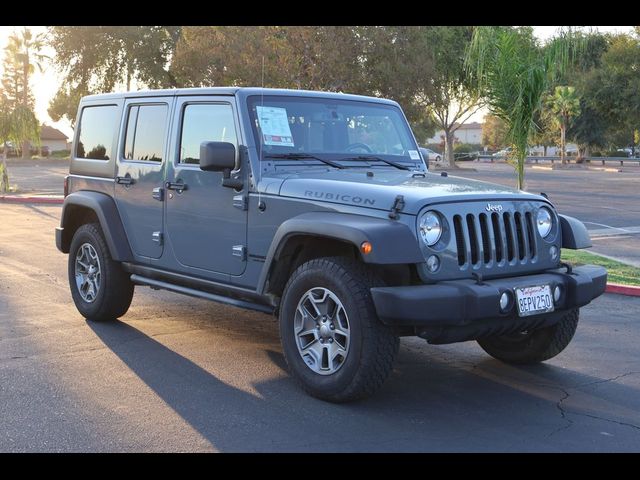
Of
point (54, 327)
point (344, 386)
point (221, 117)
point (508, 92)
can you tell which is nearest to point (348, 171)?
point (221, 117)

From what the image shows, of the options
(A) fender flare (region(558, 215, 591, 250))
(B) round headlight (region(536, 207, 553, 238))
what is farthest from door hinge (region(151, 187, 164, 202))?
(A) fender flare (region(558, 215, 591, 250))

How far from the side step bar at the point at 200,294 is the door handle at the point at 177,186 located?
2.57 ft

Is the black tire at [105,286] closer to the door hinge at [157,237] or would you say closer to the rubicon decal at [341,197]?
the door hinge at [157,237]

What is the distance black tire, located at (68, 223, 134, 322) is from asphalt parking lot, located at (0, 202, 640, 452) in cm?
13

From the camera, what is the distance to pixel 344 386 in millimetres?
4910

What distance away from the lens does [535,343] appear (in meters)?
5.93

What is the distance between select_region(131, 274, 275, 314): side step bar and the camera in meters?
5.72

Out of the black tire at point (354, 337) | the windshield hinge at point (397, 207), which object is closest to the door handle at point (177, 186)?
the black tire at point (354, 337)

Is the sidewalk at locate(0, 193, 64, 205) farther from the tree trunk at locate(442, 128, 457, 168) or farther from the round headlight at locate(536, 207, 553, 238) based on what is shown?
the tree trunk at locate(442, 128, 457, 168)

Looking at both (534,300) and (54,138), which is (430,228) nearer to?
(534,300)

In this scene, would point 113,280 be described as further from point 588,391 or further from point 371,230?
point 588,391
